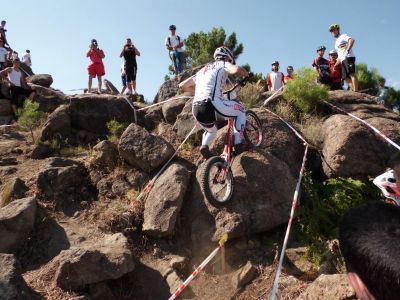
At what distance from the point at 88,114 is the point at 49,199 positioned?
13.9ft

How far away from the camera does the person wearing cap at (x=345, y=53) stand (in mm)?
10891

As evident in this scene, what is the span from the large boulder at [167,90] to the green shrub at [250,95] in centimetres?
435

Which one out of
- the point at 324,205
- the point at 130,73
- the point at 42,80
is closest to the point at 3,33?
the point at 42,80

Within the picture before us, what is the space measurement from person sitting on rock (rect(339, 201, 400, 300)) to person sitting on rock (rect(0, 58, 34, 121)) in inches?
522

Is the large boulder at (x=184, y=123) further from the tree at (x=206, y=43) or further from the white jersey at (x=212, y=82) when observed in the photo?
the tree at (x=206, y=43)

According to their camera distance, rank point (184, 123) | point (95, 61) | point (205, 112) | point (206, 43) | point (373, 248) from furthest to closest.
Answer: point (206, 43), point (95, 61), point (184, 123), point (205, 112), point (373, 248)

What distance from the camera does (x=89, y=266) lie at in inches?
217

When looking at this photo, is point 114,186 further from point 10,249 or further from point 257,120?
point 257,120

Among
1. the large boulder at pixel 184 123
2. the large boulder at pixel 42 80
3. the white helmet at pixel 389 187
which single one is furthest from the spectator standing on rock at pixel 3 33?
the white helmet at pixel 389 187

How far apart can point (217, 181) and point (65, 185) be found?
3.34 m

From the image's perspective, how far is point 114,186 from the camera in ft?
26.7

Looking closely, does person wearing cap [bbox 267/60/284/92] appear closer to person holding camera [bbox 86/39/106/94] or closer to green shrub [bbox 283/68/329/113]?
green shrub [bbox 283/68/329/113]

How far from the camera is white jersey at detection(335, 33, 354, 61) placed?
10922mm

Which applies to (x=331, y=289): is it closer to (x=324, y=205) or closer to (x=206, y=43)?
(x=324, y=205)
